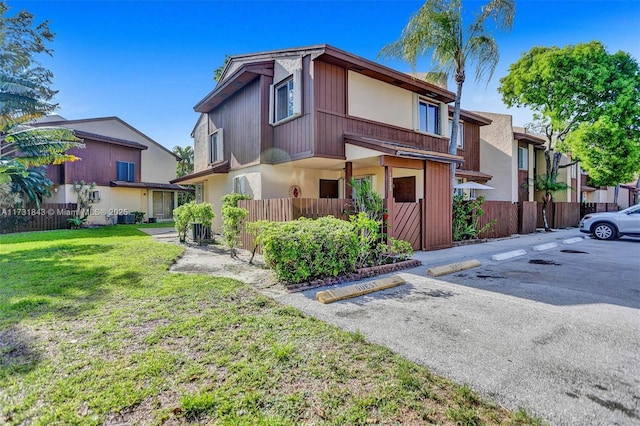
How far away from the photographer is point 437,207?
1053 cm

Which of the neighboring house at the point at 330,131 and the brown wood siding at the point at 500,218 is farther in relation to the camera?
the brown wood siding at the point at 500,218

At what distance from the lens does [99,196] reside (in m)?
23.3

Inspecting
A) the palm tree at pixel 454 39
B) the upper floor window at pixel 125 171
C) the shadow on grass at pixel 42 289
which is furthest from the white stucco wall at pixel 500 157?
the upper floor window at pixel 125 171

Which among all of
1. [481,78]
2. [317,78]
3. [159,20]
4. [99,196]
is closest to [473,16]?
[481,78]

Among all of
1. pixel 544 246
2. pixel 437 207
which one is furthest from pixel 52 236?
pixel 544 246

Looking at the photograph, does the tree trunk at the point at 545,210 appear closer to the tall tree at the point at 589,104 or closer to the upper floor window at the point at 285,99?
the tall tree at the point at 589,104

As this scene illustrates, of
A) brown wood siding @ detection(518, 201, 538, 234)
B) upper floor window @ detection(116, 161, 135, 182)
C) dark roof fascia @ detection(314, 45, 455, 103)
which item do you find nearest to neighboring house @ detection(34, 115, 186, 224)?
upper floor window @ detection(116, 161, 135, 182)

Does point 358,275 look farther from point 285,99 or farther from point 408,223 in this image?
point 285,99

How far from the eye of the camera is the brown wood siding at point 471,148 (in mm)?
18500

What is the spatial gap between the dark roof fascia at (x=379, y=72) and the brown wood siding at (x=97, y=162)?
861 inches

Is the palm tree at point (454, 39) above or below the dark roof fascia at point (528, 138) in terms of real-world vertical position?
above

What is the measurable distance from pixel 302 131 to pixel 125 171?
2230 cm

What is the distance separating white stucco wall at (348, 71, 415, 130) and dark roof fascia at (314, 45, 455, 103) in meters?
0.22

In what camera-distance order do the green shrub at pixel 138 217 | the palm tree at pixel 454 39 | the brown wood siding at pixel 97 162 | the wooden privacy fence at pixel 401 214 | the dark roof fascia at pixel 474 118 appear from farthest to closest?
1. the green shrub at pixel 138 217
2. the brown wood siding at pixel 97 162
3. the dark roof fascia at pixel 474 118
4. the palm tree at pixel 454 39
5. the wooden privacy fence at pixel 401 214
